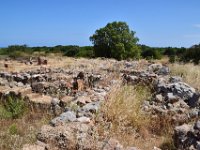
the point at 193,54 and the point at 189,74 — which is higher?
the point at 189,74

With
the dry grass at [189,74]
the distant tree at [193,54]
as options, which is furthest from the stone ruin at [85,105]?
the distant tree at [193,54]

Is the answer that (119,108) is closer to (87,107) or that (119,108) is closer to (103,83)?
(87,107)

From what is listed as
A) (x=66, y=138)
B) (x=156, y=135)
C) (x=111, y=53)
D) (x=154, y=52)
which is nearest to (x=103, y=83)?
(x=156, y=135)

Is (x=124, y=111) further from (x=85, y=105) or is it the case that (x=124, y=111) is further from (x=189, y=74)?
→ (x=189, y=74)

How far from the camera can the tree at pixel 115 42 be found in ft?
131

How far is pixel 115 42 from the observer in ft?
133

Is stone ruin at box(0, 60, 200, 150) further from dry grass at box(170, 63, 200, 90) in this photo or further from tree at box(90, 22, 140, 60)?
tree at box(90, 22, 140, 60)

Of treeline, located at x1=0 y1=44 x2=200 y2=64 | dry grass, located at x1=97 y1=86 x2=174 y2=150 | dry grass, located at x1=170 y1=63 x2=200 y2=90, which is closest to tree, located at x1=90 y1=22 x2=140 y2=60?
treeline, located at x1=0 y1=44 x2=200 y2=64

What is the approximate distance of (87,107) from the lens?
6.52m

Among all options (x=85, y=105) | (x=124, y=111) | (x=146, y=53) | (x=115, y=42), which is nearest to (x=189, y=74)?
(x=124, y=111)

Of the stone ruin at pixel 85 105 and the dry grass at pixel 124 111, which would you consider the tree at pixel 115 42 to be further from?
the dry grass at pixel 124 111

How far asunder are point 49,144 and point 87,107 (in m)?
1.77

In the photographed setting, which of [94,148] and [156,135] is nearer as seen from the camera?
[94,148]

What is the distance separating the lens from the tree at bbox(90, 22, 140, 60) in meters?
39.8
